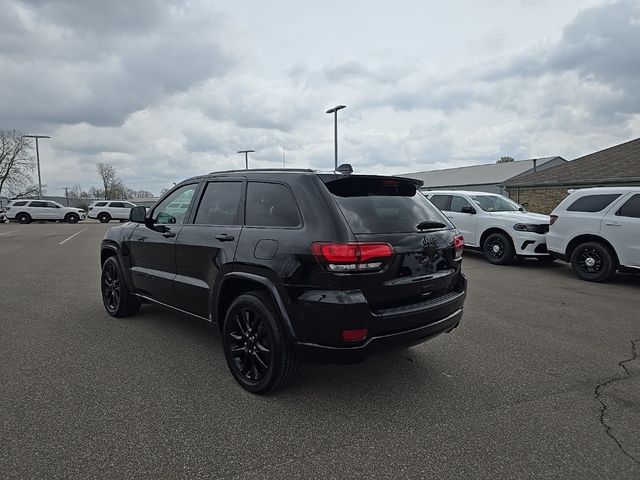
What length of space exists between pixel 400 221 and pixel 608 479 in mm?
1949

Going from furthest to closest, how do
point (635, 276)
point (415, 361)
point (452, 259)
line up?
point (635, 276) → point (415, 361) → point (452, 259)

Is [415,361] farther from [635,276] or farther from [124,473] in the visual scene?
[635,276]

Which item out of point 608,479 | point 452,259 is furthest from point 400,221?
point 608,479

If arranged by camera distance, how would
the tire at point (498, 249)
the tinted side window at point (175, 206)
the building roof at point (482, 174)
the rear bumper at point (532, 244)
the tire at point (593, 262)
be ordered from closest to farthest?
the tinted side window at point (175, 206) < the tire at point (593, 262) < the rear bumper at point (532, 244) < the tire at point (498, 249) < the building roof at point (482, 174)

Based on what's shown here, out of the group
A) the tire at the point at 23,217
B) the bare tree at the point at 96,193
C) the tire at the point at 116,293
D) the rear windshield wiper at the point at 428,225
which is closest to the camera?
the rear windshield wiper at the point at 428,225

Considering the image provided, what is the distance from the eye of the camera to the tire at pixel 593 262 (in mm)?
7594

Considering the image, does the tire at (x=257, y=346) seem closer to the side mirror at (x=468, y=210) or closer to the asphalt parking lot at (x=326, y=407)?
the asphalt parking lot at (x=326, y=407)

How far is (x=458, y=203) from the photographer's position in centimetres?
1102

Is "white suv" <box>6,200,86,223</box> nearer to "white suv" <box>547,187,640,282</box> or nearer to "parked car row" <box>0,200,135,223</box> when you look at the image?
"parked car row" <box>0,200,135,223</box>

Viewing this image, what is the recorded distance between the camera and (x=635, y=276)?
8.41 meters

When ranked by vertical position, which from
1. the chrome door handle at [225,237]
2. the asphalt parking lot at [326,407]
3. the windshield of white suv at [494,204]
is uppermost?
the windshield of white suv at [494,204]

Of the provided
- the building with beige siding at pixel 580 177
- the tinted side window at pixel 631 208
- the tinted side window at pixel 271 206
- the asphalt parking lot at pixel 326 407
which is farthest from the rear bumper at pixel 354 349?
the building with beige siding at pixel 580 177

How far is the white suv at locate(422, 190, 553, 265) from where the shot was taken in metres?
9.22

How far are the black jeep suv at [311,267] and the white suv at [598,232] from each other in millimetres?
5408
